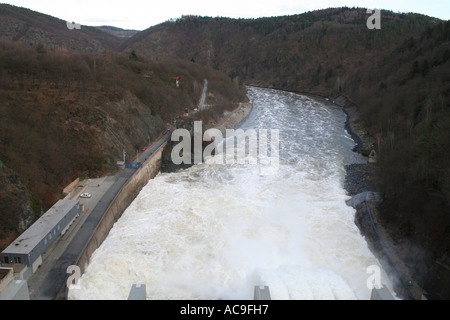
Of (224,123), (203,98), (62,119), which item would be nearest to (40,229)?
(62,119)

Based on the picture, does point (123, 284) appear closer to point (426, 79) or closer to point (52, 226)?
point (52, 226)

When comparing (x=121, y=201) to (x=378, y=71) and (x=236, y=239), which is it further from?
(x=378, y=71)

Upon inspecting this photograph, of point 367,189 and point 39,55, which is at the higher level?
point 39,55

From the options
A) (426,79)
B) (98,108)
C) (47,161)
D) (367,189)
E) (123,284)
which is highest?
(426,79)

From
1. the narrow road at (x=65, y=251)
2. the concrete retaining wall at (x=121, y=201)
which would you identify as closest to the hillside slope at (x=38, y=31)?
the concrete retaining wall at (x=121, y=201)
